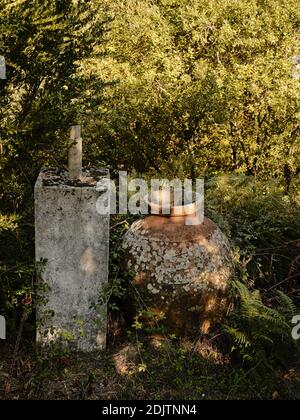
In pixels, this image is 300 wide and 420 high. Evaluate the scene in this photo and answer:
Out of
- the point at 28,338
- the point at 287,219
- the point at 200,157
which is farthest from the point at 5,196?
the point at 200,157

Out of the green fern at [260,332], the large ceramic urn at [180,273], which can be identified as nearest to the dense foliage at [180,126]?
the green fern at [260,332]

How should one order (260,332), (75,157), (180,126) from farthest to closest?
(180,126)
(75,157)
(260,332)

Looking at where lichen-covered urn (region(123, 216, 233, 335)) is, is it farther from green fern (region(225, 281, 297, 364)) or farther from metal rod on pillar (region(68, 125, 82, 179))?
metal rod on pillar (region(68, 125, 82, 179))

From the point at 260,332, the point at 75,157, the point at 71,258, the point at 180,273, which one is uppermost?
the point at 75,157

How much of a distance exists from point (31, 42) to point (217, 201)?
10.3ft

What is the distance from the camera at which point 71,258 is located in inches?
161

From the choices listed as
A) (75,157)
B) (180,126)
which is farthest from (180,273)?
(180,126)

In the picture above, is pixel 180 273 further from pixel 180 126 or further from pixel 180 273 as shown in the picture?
pixel 180 126

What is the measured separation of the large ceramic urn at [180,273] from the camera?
4340 mm

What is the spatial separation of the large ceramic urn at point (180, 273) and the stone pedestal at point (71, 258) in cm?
42

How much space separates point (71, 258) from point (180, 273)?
984 mm

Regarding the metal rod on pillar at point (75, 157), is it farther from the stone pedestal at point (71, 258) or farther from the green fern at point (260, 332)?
the green fern at point (260, 332)

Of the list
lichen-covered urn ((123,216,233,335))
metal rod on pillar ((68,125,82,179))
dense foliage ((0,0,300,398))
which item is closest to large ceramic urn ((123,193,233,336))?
lichen-covered urn ((123,216,233,335))

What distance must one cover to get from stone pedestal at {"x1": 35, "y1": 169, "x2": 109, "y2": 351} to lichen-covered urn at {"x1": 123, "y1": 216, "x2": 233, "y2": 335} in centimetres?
42
